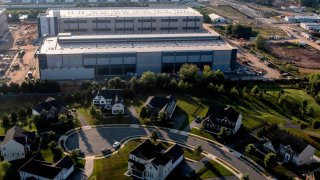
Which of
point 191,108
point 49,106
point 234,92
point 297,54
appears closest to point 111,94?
point 49,106

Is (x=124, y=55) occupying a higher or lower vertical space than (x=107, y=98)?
higher

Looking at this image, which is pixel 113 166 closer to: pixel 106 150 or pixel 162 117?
pixel 106 150

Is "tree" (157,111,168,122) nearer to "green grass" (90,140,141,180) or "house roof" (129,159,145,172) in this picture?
"green grass" (90,140,141,180)

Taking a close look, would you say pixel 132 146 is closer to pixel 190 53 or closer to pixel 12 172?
pixel 12 172

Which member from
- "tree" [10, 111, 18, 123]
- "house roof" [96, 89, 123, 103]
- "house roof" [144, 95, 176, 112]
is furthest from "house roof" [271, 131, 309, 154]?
"tree" [10, 111, 18, 123]

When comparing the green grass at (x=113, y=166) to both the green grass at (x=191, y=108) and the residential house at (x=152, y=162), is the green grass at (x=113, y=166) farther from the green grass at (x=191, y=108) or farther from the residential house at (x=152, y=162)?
the green grass at (x=191, y=108)

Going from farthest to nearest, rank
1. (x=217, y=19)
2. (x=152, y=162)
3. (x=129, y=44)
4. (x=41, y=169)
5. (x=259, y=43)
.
Answer: (x=217, y=19) → (x=259, y=43) → (x=129, y=44) → (x=152, y=162) → (x=41, y=169)

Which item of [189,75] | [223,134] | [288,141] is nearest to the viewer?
[288,141]
